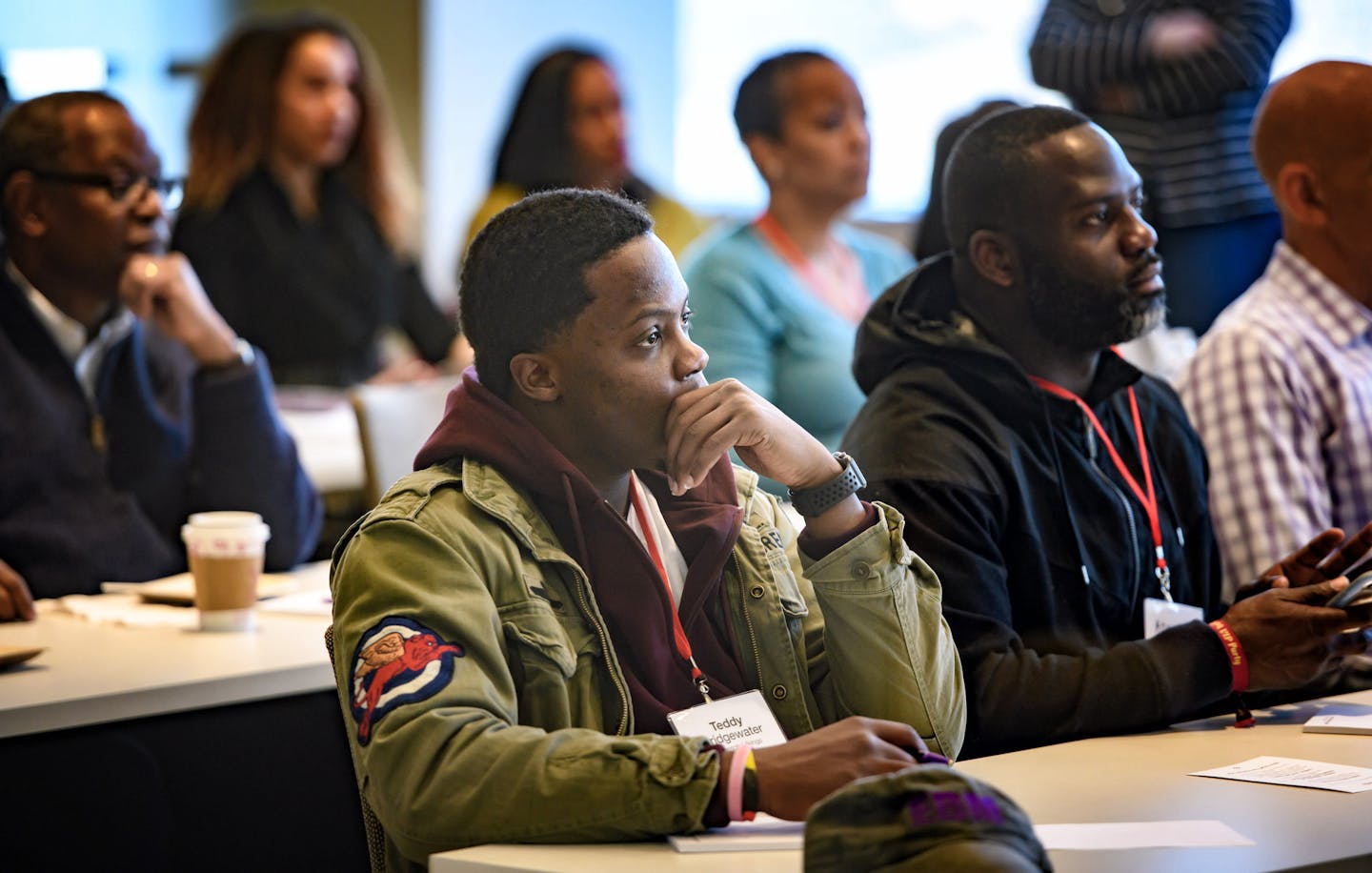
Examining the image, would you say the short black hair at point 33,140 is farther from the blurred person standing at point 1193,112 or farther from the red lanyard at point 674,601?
the blurred person standing at point 1193,112

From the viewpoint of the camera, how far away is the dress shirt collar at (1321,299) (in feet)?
8.92

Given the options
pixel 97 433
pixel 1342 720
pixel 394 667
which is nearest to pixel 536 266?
pixel 394 667

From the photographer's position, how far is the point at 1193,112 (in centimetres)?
356

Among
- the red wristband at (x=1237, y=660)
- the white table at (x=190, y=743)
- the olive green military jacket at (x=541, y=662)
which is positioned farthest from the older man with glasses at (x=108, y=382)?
the red wristband at (x=1237, y=660)

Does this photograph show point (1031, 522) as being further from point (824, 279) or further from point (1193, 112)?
point (1193, 112)

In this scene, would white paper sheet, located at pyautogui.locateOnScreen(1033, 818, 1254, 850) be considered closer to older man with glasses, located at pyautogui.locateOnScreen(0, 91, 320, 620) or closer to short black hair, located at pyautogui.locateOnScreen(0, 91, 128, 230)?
older man with glasses, located at pyautogui.locateOnScreen(0, 91, 320, 620)

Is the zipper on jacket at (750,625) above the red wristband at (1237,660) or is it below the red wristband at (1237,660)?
above

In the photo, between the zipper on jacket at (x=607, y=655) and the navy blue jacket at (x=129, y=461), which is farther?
the navy blue jacket at (x=129, y=461)

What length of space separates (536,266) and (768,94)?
2.29 m

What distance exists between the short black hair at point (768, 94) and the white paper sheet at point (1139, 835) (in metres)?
2.53

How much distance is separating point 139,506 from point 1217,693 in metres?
1.85

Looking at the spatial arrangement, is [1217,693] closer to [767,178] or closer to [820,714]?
[820,714]

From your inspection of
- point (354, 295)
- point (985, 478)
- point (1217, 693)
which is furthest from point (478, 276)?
point (354, 295)

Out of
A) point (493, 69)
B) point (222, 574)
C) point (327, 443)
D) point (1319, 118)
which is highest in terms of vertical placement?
point (1319, 118)
